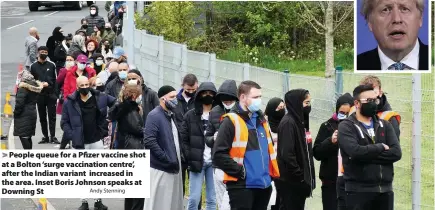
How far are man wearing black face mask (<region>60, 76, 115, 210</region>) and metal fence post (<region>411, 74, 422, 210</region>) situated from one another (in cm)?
420

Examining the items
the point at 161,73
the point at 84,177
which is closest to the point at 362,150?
the point at 84,177

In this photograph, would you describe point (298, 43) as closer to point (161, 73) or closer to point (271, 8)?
point (271, 8)

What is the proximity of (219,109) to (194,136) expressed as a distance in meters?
0.91

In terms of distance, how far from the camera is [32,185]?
1256 centimetres

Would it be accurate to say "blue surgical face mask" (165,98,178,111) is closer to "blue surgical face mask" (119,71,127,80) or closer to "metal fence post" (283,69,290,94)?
"metal fence post" (283,69,290,94)

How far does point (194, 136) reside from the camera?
471 inches

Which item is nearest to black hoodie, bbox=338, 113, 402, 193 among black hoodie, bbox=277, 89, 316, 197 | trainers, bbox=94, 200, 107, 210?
black hoodie, bbox=277, 89, 316, 197

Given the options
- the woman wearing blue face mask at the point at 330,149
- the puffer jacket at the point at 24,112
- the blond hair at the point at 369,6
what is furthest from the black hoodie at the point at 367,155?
the puffer jacket at the point at 24,112

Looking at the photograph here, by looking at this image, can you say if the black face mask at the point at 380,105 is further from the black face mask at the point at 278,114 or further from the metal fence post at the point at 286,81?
the metal fence post at the point at 286,81

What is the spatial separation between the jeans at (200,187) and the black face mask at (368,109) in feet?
8.73

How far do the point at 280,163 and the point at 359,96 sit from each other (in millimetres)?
1140

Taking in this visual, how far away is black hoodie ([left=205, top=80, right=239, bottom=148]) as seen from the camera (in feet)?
35.6

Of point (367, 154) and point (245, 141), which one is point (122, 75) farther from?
point (367, 154)

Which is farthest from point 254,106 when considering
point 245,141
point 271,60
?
point 271,60
